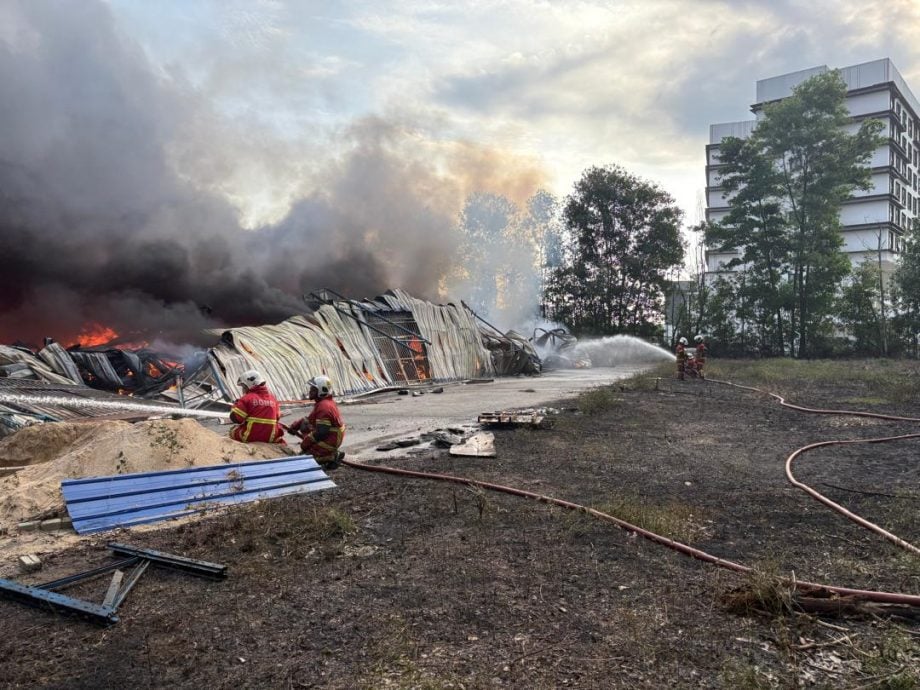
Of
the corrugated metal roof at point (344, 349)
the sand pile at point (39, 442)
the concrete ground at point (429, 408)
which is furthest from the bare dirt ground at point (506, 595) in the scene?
the corrugated metal roof at point (344, 349)

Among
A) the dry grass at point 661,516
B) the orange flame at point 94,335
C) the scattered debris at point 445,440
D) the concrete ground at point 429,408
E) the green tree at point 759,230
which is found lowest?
the concrete ground at point 429,408

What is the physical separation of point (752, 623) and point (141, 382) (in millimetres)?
14414

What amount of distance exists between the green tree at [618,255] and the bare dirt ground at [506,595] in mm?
29694

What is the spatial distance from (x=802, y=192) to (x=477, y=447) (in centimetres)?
2751

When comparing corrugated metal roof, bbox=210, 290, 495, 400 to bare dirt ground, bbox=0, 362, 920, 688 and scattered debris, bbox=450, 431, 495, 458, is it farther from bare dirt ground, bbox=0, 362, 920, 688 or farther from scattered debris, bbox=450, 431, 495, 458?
bare dirt ground, bbox=0, 362, 920, 688

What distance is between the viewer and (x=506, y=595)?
3793 mm

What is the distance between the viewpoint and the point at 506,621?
3473 millimetres

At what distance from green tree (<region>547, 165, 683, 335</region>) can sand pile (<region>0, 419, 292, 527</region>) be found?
31074 millimetres

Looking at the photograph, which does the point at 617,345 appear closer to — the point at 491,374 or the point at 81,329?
the point at 491,374

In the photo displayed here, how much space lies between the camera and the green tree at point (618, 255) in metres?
35.7

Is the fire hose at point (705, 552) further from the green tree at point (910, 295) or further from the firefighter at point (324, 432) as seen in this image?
the green tree at point (910, 295)

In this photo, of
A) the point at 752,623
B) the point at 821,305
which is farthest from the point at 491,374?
the point at 752,623

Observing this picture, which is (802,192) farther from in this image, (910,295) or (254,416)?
(254,416)

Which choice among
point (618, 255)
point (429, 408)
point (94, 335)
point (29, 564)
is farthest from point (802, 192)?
point (29, 564)
